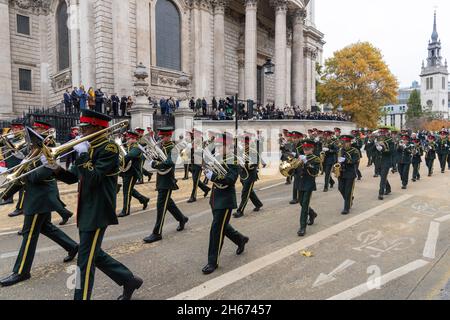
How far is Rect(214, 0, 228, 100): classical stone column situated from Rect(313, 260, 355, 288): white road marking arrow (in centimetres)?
2487

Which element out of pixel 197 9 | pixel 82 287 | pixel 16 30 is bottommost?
pixel 82 287

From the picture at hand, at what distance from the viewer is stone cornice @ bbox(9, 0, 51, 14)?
2524 cm

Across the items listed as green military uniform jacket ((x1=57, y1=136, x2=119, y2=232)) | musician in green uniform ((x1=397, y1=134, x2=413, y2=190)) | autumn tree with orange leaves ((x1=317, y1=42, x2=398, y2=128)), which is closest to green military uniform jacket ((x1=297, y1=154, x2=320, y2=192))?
green military uniform jacket ((x1=57, y1=136, x2=119, y2=232))

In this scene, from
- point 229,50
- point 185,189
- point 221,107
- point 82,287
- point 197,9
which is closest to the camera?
point 82,287

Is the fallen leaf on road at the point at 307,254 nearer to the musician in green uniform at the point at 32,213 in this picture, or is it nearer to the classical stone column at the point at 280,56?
the musician in green uniform at the point at 32,213

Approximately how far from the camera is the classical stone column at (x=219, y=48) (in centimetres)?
2855

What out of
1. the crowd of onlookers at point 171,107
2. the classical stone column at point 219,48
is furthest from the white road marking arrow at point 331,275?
the classical stone column at point 219,48

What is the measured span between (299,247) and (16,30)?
92.6 ft

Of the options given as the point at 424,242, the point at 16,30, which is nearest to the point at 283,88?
the point at 16,30

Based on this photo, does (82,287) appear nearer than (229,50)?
Yes

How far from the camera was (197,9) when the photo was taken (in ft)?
90.6

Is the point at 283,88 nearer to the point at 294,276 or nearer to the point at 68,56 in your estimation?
the point at 68,56

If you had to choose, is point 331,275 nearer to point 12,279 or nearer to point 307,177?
point 307,177

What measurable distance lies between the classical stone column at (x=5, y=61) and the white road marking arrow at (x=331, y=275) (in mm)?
26761
